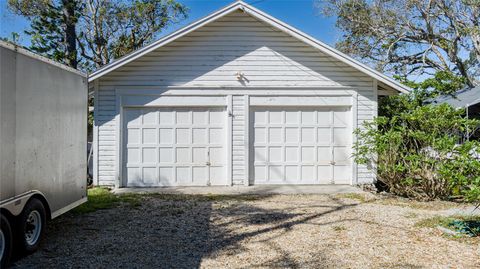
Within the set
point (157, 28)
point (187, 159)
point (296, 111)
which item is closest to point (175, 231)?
point (187, 159)

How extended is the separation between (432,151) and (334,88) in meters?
2.83

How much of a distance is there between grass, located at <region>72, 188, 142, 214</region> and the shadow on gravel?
0.27m

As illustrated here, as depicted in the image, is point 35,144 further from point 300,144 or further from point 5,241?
point 300,144

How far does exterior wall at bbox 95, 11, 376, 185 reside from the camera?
10414mm

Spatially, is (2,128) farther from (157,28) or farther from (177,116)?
(157,28)

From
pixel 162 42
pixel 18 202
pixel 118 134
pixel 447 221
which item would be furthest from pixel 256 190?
pixel 18 202

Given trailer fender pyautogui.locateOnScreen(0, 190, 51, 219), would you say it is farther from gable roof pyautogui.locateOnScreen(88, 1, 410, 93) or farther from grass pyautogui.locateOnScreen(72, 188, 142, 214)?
gable roof pyautogui.locateOnScreen(88, 1, 410, 93)

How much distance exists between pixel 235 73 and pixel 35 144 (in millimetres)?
6249

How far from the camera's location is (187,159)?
1054 cm

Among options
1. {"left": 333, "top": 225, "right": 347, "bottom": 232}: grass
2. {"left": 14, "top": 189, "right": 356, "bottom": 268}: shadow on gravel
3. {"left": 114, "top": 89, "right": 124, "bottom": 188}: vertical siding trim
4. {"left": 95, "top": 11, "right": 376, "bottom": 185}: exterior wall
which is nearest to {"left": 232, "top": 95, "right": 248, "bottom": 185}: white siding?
{"left": 95, "top": 11, "right": 376, "bottom": 185}: exterior wall

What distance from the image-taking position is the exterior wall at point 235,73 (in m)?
10.4

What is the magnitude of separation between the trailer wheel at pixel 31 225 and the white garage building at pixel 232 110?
5232mm

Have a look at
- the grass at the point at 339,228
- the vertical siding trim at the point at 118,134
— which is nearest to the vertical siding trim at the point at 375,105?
the grass at the point at 339,228

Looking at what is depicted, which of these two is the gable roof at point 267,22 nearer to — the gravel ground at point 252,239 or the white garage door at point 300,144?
the white garage door at point 300,144
